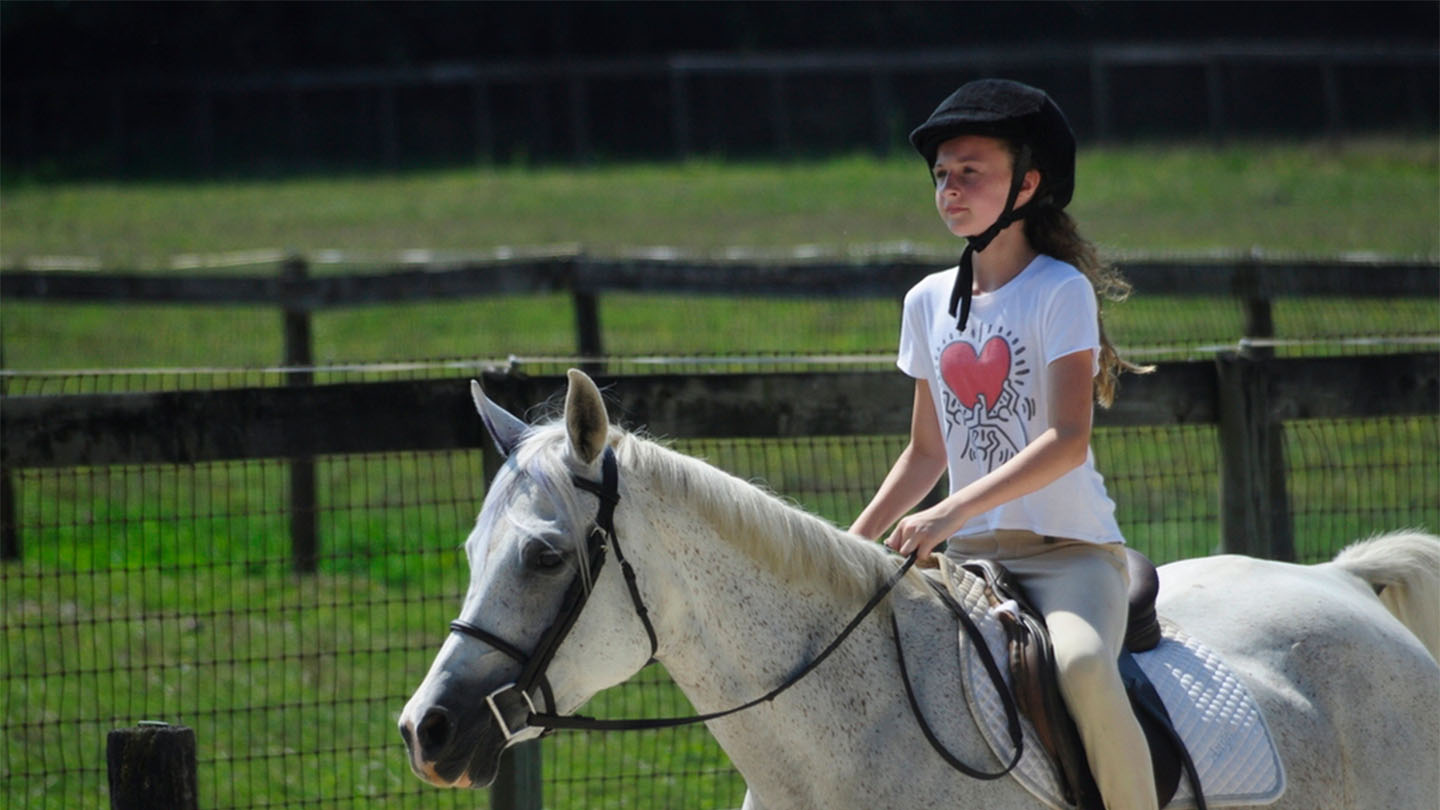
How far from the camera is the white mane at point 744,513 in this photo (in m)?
2.85

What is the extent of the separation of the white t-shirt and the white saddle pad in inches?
8.9

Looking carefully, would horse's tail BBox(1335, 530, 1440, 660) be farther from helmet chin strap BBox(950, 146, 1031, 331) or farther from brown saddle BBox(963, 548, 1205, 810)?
helmet chin strap BBox(950, 146, 1031, 331)

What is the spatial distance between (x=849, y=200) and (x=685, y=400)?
19.3 meters

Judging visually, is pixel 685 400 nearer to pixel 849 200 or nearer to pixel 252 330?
pixel 252 330

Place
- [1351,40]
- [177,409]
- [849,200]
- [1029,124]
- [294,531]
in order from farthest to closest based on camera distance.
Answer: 1. [1351,40]
2. [849,200]
3. [294,531]
4. [177,409]
5. [1029,124]

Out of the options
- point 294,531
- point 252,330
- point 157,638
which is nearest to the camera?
point 157,638

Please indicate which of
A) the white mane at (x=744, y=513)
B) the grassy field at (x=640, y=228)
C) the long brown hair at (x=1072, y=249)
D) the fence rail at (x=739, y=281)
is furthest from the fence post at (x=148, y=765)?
the grassy field at (x=640, y=228)

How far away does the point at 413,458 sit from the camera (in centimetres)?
565

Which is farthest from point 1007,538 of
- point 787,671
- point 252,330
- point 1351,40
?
point 1351,40

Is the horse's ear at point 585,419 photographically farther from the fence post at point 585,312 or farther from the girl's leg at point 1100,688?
the fence post at point 585,312

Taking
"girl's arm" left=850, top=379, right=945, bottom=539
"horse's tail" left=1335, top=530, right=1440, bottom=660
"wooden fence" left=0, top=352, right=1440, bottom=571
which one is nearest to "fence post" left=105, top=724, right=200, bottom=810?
"wooden fence" left=0, top=352, right=1440, bottom=571

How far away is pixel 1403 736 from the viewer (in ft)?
11.8

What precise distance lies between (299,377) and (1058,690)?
596 centimetres

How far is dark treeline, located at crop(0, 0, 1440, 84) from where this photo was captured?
31.4 m
